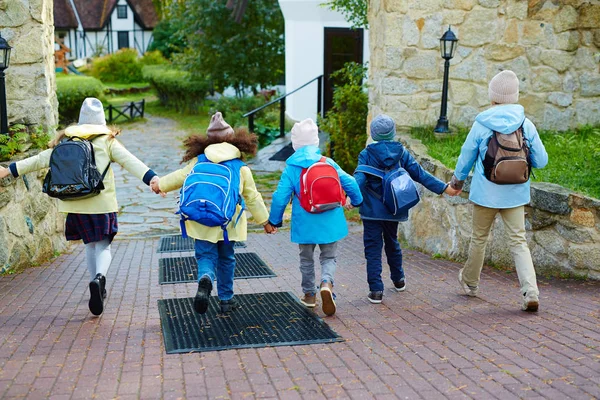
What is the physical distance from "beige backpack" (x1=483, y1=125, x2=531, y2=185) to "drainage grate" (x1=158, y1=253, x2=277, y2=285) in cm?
237

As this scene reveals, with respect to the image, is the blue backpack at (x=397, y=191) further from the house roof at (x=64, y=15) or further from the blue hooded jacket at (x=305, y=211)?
the house roof at (x=64, y=15)

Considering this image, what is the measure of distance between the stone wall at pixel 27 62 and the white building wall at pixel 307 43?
8930mm

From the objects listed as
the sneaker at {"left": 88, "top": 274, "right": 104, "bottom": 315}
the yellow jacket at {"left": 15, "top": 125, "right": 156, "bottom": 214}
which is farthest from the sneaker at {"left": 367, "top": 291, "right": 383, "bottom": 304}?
the sneaker at {"left": 88, "top": 274, "right": 104, "bottom": 315}

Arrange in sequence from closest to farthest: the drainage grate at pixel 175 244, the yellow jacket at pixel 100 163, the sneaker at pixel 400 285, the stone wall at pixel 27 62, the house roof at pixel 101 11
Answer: the yellow jacket at pixel 100 163
the sneaker at pixel 400 285
the stone wall at pixel 27 62
the drainage grate at pixel 175 244
the house roof at pixel 101 11

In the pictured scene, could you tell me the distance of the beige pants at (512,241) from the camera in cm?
504

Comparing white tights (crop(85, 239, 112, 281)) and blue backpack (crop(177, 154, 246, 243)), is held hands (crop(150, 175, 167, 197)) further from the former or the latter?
white tights (crop(85, 239, 112, 281))

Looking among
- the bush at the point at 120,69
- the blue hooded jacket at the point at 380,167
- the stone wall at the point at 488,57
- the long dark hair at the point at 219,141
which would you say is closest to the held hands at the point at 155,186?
the long dark hair at the point at 219,141

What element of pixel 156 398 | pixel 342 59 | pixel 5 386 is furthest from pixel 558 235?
pixel 342 59

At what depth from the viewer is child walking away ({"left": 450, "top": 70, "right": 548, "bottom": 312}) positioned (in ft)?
16.4

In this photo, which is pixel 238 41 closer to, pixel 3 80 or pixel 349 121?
pixel 349 121

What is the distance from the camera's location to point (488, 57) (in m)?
8.51

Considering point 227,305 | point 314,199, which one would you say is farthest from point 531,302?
point 227,305

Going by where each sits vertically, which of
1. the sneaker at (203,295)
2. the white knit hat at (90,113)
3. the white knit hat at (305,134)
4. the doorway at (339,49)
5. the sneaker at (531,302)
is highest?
the doorway at (339,49)

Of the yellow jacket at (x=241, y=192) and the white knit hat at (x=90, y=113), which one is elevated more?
the white knit hat at (x=90, y=113)
